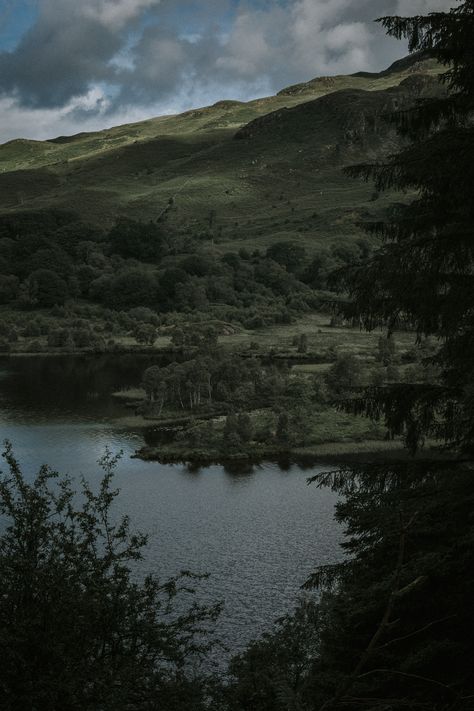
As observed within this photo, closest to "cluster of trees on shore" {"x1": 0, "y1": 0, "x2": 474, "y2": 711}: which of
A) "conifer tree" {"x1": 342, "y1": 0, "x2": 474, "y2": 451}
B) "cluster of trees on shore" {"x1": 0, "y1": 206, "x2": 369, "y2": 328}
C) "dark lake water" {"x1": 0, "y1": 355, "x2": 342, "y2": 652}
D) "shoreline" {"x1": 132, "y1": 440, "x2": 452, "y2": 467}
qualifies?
"conifer tree" {"x1": 342, "y1": 0, "x2": 474, "y2": 451}

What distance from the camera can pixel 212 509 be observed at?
42250 mm

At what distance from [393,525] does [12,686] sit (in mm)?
5660

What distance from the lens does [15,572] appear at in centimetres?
1119

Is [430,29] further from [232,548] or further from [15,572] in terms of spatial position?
[232,548]

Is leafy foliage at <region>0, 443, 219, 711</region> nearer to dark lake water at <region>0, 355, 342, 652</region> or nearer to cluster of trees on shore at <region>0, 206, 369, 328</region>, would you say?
dark lake water at <region>0, 355, 342, 652</region>

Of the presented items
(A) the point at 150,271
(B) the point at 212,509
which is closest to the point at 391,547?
(B) the point at 212,509

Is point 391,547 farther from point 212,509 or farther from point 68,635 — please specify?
point 212,509

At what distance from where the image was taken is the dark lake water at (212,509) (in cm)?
3134

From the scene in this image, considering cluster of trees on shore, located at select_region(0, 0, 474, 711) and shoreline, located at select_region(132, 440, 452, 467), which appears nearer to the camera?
cluster of trees on shore, located at select_region(0, 0, 474, 711)

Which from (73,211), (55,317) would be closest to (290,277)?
(55,317)

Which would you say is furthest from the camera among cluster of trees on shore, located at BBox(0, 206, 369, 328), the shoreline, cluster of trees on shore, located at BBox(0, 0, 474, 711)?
cluster of trees on shore, located at BBox(0, 206, 369, 328)

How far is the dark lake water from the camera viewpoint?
31.3 metres

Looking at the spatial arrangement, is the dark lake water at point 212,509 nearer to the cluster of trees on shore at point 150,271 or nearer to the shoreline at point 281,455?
the shoreline at point 281,455

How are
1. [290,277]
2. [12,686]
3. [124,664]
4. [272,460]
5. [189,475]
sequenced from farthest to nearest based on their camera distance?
[290,277]
[272,460]
[189,475]
[124,664]
[12,686]
